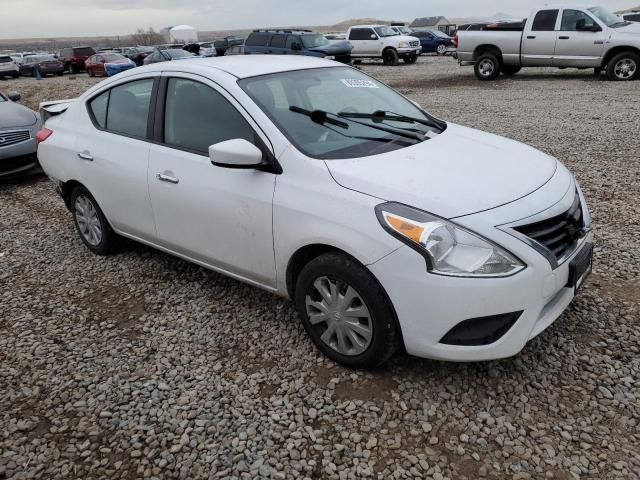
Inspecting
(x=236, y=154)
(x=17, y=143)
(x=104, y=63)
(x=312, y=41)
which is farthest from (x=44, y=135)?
(x=104, y=63)

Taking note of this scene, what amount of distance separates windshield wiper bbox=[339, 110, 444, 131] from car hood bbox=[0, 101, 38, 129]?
242 inches

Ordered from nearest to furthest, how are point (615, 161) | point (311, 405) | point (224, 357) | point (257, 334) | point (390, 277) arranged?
1. point (390, 277)
2. point (311, 405)
3. point (224, 357)
4. point (257, 334)
5. point (615, 161)

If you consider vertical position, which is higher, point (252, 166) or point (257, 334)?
point (252, 166)

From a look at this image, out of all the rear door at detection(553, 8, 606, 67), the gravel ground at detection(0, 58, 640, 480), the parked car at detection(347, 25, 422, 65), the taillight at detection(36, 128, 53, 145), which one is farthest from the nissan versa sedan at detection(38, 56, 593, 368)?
the parked car at detection(347, 25, 422, 65)

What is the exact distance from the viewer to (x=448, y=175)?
9.19 feet

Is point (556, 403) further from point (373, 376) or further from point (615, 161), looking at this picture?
point (615, 161)

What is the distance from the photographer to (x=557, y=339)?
3.12 metres

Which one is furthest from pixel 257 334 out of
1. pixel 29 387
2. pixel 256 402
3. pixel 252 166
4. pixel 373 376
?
pixel 29 387

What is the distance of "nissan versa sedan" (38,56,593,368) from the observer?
249 cm

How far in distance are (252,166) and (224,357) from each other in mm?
1191

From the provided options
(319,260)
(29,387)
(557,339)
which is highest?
(319,260)

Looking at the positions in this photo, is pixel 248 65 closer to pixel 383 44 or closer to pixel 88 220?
pixel 88 220

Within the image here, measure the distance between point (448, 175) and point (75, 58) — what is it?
117 feet

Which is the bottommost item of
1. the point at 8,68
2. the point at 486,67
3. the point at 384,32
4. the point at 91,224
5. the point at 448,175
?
the point at 8,68
